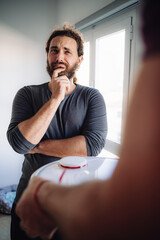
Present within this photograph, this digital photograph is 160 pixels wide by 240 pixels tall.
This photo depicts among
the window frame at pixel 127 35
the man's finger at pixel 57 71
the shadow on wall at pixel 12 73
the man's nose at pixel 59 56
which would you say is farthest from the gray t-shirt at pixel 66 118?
the shadow on wall at pixel 12 73

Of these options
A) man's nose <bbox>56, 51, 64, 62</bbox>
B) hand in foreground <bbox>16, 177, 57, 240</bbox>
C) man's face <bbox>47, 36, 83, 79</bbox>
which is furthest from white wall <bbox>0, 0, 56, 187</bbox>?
hand in foreground <bbox>16, 177, 57, 240</bbox>

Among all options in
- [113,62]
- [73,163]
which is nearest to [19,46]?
[113,62]

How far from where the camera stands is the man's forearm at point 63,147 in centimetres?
117

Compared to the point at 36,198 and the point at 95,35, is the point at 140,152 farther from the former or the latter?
the point at 95,35

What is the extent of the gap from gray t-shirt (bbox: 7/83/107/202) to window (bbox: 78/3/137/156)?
0.75m

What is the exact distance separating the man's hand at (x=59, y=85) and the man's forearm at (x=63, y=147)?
0.94ft

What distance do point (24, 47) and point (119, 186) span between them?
3013 millimetres

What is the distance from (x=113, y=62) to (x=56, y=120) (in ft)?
4.21

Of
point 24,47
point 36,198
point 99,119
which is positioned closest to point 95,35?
point 24,47

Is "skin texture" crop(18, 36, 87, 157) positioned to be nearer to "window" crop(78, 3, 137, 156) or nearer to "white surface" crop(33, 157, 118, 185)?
"white surface" crop(33, 157, 118, 185)

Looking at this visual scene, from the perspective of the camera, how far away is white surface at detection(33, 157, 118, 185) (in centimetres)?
76

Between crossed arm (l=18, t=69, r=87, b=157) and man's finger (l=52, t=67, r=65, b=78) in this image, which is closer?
crossed arm (l=18, t=69, r=87, b=157)

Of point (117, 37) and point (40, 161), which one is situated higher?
point (117, 37)

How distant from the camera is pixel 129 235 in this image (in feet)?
1.05
